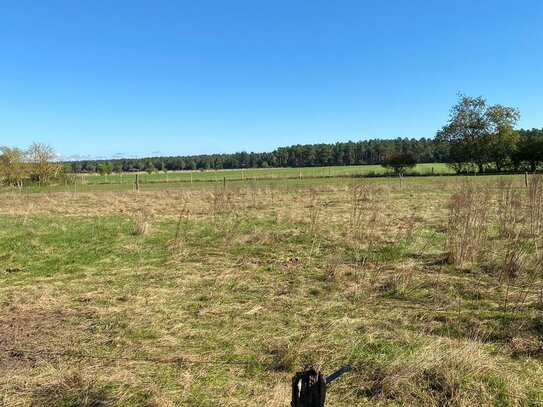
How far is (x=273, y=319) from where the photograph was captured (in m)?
5.60

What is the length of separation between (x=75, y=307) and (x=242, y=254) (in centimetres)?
420

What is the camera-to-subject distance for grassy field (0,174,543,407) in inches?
149

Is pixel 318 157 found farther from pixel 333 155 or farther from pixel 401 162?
pixel 401 162

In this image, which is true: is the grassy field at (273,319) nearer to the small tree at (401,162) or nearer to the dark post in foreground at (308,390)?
the dark post in foreground at (308,390)

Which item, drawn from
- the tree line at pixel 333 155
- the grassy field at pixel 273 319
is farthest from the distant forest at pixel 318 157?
the grassy field at pixel 273 319

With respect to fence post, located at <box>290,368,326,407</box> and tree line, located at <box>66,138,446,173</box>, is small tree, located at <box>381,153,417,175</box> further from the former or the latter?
tree line, located at <box>66,138,446,173</box>

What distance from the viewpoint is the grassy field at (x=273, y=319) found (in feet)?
12.4

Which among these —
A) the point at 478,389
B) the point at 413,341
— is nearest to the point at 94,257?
the point at 413,341

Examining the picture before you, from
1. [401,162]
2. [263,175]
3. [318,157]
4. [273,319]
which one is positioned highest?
[318,157]

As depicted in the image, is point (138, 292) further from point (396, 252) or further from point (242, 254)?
point (396, 252)

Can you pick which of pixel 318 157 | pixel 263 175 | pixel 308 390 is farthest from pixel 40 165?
pixel 318 157

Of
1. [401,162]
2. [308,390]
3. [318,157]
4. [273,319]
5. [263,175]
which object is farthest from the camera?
[318,157]

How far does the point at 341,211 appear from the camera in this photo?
54.9 feet

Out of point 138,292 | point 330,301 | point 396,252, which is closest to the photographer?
point 330,301
